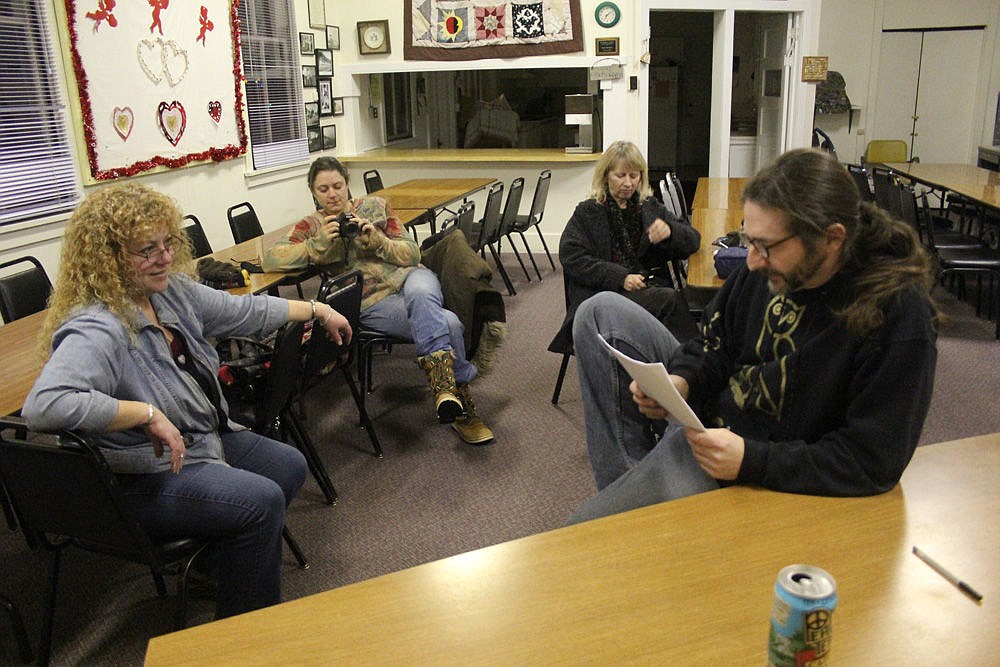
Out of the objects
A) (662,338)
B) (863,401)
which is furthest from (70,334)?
(863,401)

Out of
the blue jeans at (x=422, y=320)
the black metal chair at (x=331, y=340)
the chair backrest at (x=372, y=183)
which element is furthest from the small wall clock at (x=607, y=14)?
the black metal chair at (x=331, y=340)

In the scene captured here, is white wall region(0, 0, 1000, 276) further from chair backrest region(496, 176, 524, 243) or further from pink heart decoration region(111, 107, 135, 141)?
chair backrest region(496, 176, 524, 243)

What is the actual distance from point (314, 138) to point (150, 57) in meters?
2.11

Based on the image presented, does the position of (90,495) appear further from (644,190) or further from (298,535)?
(644,190)

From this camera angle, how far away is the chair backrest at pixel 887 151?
29.4 feet

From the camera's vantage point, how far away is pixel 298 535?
2.66 metres

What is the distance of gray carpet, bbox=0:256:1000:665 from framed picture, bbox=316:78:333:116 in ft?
11.0

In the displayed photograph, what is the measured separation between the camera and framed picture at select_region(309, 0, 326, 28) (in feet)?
21.6

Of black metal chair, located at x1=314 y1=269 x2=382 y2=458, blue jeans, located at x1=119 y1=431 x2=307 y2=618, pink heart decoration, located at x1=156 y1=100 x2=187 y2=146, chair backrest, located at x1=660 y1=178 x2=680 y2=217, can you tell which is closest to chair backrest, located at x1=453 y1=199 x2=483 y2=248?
chair backrest, located at x1=660 y1=178 x2=680 y2=217

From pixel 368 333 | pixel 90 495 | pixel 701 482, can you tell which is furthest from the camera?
pixel 368 333

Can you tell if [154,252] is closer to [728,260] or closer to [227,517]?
[227,517]

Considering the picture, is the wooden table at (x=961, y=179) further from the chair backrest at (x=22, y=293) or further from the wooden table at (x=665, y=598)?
the chair backrest at (x=22, y=293)

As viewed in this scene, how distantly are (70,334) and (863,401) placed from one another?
162 centimetres

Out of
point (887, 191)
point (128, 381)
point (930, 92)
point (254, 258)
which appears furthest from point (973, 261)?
point (930, 92)
